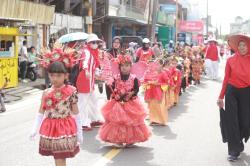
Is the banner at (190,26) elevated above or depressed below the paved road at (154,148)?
above

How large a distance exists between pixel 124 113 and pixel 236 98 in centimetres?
174

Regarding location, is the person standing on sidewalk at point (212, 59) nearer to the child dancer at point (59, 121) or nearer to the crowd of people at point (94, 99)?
the crowd of people at point (94, 99)

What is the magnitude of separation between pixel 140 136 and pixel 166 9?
56419 millimetres

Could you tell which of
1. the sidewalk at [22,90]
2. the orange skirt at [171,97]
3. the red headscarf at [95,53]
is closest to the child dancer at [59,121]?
the red headscarf at [95,53]

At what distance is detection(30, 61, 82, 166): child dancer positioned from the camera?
5.74 m

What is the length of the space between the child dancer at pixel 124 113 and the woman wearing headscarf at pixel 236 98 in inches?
53.5

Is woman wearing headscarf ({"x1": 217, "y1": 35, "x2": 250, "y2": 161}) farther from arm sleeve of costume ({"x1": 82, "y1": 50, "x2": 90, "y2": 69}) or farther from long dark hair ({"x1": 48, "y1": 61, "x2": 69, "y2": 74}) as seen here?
arm sleeve of costume ({"x1": 82, "y1": 50, "x2": 90, "y2": 69})

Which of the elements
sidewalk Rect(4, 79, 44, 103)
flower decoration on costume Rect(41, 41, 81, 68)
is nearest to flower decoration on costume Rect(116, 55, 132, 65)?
flower decoration on costume Rect(41, 41, 81, 68)

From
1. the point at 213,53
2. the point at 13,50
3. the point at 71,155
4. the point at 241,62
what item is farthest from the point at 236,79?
the point at 213,53

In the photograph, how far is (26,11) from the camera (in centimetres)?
2078

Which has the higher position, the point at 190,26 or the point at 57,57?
the point at 190,26

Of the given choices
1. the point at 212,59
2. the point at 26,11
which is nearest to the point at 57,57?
the point at 26,11

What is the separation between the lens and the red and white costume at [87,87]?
390 inches

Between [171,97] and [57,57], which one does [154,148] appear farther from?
[171,97]
